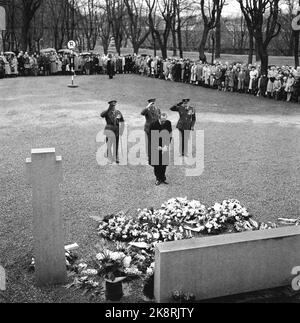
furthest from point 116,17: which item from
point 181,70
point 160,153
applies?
point 160,153

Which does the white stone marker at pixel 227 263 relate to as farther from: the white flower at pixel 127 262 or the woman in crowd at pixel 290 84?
the woman in crowd at pixel 290 84

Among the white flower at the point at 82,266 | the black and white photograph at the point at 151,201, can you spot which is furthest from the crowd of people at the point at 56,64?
the white flower at the point at 82,266

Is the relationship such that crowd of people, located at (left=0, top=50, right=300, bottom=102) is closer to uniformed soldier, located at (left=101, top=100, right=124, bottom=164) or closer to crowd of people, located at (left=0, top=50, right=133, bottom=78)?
crowd of people, located at (left=0, top=50, right=133, bottom=78)

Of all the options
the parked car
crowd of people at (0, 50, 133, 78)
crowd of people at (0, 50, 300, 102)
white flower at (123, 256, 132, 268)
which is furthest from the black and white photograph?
crowd of people at (0, 50, 133, 78)

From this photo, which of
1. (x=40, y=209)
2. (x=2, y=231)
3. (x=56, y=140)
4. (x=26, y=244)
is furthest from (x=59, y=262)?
(x=56, y=140)

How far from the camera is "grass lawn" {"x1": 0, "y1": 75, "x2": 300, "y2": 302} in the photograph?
→ 27.4 ft

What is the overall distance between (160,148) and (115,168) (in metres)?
1.77

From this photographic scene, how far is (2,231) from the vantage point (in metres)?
8.44

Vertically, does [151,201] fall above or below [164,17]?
below

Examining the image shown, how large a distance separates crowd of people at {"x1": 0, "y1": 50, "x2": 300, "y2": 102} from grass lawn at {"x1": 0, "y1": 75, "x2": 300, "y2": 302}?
1380mm

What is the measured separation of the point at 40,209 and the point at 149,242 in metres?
2.15

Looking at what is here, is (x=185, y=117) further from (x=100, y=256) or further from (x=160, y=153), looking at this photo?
(x=100, y=256)

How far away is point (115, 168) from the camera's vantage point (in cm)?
1220

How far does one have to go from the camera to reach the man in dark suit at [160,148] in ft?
35.8
